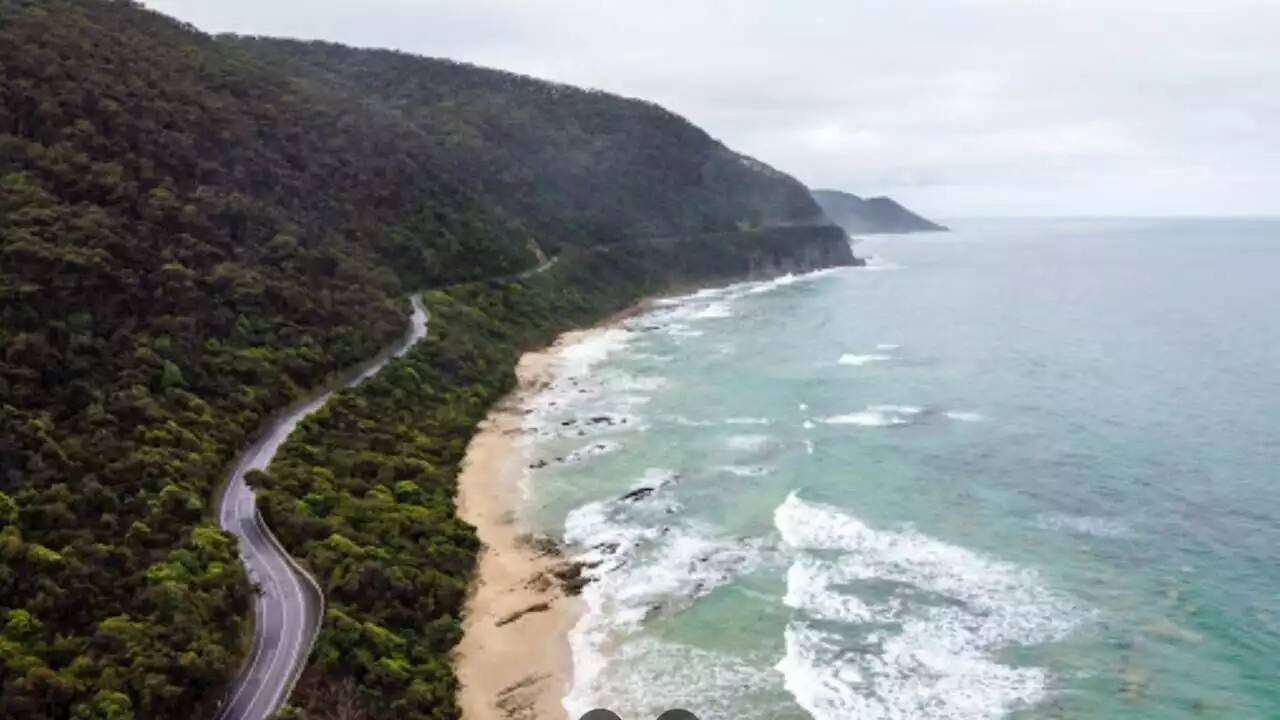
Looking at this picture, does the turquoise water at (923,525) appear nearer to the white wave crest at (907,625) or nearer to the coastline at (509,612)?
the white wave crest at (907,625)

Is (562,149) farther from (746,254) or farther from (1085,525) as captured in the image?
(1085,525)

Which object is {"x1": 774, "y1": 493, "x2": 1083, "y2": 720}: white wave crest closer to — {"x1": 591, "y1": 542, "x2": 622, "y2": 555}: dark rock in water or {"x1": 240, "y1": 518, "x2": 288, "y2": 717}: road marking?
{"x1": 591, "y1": 542, "x2": 622, "y2": 555}: dark rock in water

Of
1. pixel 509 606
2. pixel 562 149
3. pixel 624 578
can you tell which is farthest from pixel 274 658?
pixel 562 149

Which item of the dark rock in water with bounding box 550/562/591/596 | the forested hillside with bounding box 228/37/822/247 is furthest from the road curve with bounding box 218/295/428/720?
the forested hillside with bounding box 228/37/822/247

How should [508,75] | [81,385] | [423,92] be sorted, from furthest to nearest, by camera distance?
[508,75], [423,92], [81,385]

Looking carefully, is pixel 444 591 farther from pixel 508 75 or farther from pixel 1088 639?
pixel 508 75

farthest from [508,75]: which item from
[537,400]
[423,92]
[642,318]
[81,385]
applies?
[81,385]

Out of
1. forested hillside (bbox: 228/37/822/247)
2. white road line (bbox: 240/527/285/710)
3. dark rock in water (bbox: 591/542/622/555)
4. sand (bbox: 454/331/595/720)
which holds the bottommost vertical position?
sand (bbox: 454/331/595/720)
